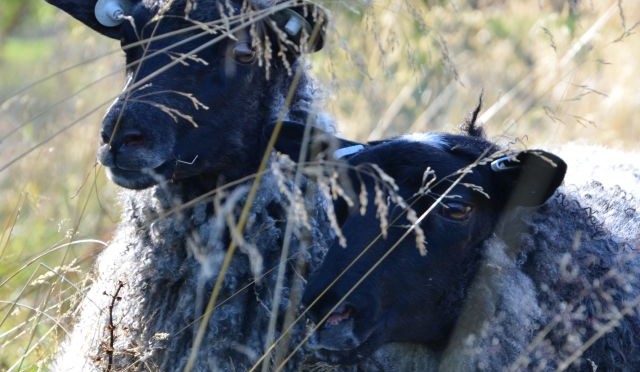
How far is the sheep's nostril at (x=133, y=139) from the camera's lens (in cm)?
448

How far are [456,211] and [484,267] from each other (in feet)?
0.92

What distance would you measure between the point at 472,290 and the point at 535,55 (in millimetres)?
7178

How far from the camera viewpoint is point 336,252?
4.02m

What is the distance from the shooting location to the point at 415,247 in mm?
4070

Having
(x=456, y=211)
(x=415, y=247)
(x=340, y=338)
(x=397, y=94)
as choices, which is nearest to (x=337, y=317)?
(x=340, y=338)

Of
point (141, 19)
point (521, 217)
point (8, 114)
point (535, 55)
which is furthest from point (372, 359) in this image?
point (535, 55)

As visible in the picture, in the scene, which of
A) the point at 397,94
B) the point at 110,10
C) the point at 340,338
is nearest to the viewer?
the point at 340,338

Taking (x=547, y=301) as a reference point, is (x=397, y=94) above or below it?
below

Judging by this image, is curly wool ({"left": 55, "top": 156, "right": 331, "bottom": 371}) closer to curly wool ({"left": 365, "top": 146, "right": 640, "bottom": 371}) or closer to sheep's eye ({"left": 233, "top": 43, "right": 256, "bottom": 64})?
sheep's eye ({"left": 233, "top": 43, "right": 256, "bottom": 64})

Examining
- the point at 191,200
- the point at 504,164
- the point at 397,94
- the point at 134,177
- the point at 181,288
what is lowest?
the point at 397,94

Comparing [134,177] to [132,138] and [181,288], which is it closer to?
[132,138]

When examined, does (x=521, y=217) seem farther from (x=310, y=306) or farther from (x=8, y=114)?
(x=8, y=114)

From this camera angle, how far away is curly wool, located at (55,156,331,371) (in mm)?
4680

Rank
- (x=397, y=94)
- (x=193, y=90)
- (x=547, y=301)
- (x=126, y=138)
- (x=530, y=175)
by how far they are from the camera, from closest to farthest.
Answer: (x=530, y=175) → (x=547, y=301) → (x=126, y=138) → (x=193, y=90) → (x=397, y=94)
